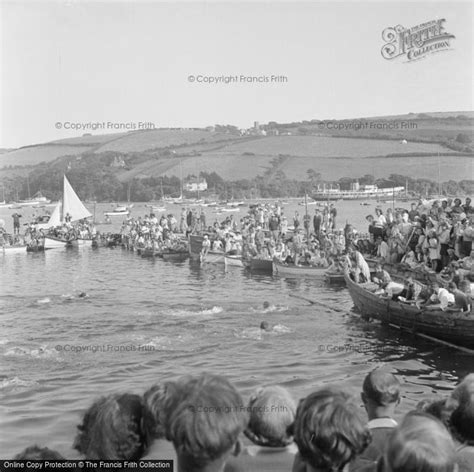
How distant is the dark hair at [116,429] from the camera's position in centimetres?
404

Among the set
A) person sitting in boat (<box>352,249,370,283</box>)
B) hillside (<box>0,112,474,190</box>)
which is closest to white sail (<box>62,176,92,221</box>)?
hillside (<box>0,112,474,190</box>)

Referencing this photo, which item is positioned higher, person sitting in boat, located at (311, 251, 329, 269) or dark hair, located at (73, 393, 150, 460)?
dark hair, located at (73, 393, 150, 460)

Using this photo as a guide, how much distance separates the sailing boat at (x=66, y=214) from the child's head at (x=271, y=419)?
36.6 m

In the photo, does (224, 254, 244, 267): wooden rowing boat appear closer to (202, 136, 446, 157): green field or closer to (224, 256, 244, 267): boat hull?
(224, 256, 244, 267): boat hull

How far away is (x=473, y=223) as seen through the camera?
23562mm

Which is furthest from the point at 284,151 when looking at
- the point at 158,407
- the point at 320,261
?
the point at 158,407

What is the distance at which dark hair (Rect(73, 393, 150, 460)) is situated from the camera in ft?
13.2

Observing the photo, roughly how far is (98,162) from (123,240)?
16248 mm

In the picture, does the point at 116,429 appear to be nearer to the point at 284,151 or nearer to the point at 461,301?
the point at 461,301

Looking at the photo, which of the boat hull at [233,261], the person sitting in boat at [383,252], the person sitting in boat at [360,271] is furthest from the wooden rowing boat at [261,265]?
the person sitting in boat at [360,271]

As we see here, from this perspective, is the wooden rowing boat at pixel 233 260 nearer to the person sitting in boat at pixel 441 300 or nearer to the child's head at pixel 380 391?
the person sitting in boat at pixel 441 300

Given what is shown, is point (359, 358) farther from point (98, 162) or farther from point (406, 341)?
point (98, 162)

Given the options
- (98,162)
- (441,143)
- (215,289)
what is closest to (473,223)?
(441,143)

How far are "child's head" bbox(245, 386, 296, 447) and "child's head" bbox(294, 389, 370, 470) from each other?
16.3 inches
